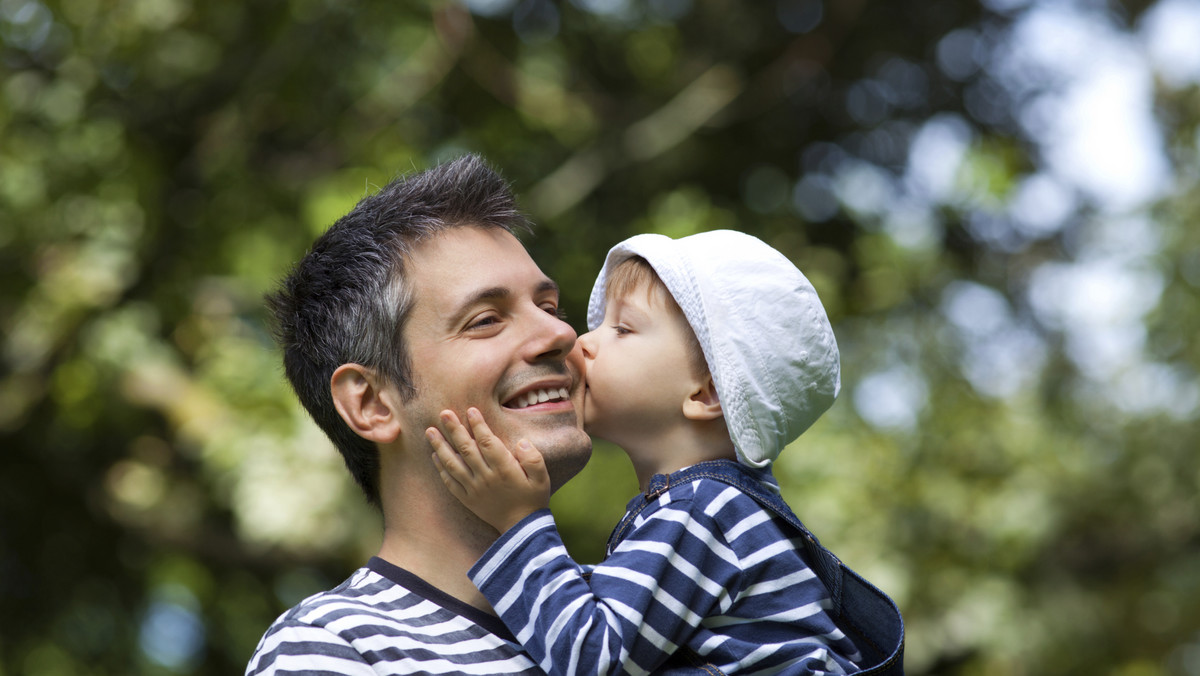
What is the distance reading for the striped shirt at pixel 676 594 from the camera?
1.73 metres

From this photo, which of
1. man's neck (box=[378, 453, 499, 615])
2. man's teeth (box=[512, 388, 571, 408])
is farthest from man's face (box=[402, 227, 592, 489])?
man's neck (box=[378, 453, 499, 615])

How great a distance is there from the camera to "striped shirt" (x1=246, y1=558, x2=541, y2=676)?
175cm

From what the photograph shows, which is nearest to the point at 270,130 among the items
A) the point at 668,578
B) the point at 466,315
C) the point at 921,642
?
the point at 921,642

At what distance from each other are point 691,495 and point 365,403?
2.21 ft

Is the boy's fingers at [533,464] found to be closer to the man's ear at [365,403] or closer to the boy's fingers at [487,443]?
the boy's fingers at [487,443]

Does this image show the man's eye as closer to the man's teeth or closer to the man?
the man

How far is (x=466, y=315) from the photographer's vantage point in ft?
6.79

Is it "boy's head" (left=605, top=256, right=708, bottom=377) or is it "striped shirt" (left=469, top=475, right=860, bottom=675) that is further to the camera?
"boy's head" (left=605, top=256, right=708, bottom=377)

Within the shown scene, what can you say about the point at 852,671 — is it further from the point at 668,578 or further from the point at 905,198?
the point at 905,198

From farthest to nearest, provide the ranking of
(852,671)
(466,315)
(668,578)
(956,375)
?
(956,375)
(466,315)
(852,671)
(668,578)

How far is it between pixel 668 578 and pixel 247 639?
8369 mm

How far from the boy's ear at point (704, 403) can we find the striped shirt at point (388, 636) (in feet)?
1.70

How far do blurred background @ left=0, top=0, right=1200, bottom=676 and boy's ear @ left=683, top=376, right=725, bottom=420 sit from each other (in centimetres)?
309

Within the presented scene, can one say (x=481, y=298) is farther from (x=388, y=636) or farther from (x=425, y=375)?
(x=388, y=636)
